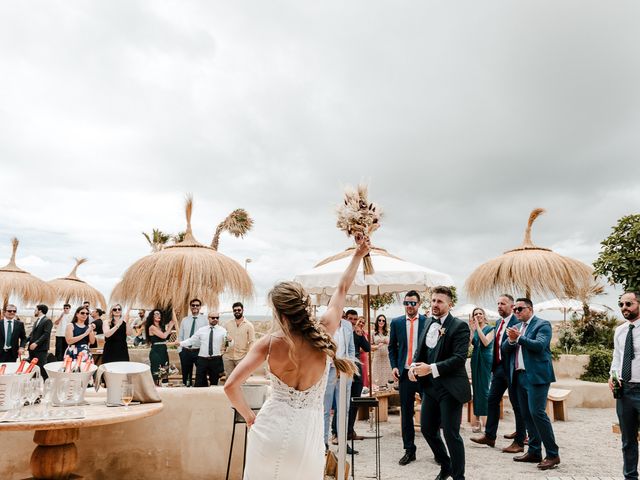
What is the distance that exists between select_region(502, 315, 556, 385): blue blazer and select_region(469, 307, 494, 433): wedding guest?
153cm

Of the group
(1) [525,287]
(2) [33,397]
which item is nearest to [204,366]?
(2) [33,397]

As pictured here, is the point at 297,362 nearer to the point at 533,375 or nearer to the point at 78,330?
the point at 533,375

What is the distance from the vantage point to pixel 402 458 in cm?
586

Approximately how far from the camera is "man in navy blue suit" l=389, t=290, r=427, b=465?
605 cm

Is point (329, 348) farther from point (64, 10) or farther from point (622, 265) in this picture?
point (622, 265)

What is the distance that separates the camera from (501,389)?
264 inches

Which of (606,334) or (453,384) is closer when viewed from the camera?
(453,384)

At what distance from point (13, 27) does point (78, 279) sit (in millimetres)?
20968

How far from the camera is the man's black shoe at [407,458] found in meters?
5.79

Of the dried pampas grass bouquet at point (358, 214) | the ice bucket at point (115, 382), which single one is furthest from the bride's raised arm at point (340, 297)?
the ice bucket at point (115, 382)

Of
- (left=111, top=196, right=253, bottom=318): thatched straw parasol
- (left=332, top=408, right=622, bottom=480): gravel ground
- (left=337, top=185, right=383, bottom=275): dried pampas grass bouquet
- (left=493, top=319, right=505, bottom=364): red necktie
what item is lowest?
(left=332, top=408, right=622, bottom=480): gravel ground

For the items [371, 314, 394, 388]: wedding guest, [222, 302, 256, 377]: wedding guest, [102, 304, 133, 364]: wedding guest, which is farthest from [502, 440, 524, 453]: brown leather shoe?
[102, 304, 133, 364]: wedding guest

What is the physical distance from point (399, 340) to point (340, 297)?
411 cm

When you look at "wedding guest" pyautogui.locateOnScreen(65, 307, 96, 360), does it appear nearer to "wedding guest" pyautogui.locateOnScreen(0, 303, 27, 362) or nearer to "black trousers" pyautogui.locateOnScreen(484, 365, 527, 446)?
"wedding guest" pyautogui.locateOnScreen(0, 303, 27, 362)
